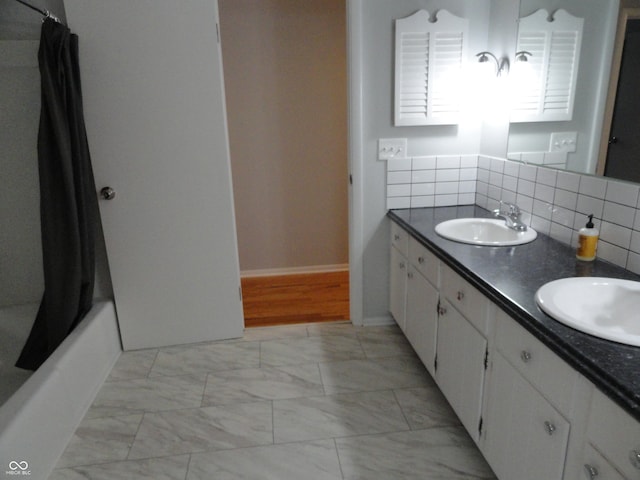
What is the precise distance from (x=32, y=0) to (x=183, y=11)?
79cm

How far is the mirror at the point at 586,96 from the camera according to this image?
160 cm

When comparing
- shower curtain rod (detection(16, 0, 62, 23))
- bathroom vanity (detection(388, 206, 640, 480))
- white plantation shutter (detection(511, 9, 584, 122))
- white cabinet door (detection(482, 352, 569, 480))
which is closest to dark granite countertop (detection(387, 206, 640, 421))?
bathroom vanity (detection(388, 206, 640, 480))

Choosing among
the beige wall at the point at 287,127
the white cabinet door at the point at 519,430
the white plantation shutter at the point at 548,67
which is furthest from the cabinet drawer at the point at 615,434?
the beige wall at the point at 287,127

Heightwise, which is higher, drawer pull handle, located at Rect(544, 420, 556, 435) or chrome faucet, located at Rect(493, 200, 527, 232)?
chrome faucet, located at Rect(493, 200, 527, 232)

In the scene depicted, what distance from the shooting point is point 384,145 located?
2.53m

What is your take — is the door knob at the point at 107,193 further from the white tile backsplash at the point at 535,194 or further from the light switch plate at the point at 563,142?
the light switch plate at the point at 563,142

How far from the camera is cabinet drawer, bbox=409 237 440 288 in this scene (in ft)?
6.40

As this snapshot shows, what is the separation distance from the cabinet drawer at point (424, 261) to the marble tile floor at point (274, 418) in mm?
602

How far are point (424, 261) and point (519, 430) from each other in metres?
0.90

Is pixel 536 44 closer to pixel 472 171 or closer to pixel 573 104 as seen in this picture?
pixel 573 104

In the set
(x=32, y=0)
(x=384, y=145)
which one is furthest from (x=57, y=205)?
(x=384, y=145)

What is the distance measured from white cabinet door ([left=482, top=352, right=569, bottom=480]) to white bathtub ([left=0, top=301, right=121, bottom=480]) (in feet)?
5.48

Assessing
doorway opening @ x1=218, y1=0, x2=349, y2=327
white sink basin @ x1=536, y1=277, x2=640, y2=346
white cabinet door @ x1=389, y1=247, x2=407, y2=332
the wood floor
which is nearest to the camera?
white sink basin @ x1=536, y1=277, x2=640, y2=346

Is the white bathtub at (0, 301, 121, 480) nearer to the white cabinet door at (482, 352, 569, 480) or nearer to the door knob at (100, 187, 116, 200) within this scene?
the door knob at (100, 187, 116, 200)
